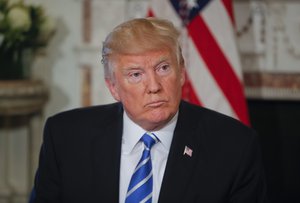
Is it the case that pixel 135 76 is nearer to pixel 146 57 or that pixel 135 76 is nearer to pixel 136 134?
pixel 146 57

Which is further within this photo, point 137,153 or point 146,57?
point 137,153

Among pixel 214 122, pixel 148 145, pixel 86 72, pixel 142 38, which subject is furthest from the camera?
pixel 86 72

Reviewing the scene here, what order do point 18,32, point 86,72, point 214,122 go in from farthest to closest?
point 86,72 < point 18,32 < point 214,122

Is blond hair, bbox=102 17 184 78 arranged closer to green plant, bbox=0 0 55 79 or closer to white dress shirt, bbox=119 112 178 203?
white dress shirt, bbox=119 112 178 203

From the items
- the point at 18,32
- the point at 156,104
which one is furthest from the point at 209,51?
the point at 156,104

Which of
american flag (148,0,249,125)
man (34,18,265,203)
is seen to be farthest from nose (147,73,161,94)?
american flag (148,0,249,125)

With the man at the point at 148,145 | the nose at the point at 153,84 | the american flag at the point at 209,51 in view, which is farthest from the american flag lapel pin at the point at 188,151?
the american flag at the point at 209,51

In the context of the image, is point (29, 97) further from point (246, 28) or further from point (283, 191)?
point (283, 191)

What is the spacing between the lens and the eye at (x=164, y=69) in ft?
4.70

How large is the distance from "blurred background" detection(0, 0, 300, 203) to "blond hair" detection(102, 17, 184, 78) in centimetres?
157

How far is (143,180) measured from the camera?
4.87 ft

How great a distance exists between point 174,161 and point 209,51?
1138 mm

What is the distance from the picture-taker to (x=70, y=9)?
3.40 m

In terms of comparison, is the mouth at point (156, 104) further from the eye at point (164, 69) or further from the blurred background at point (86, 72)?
the blurred background at point (86, 72)
